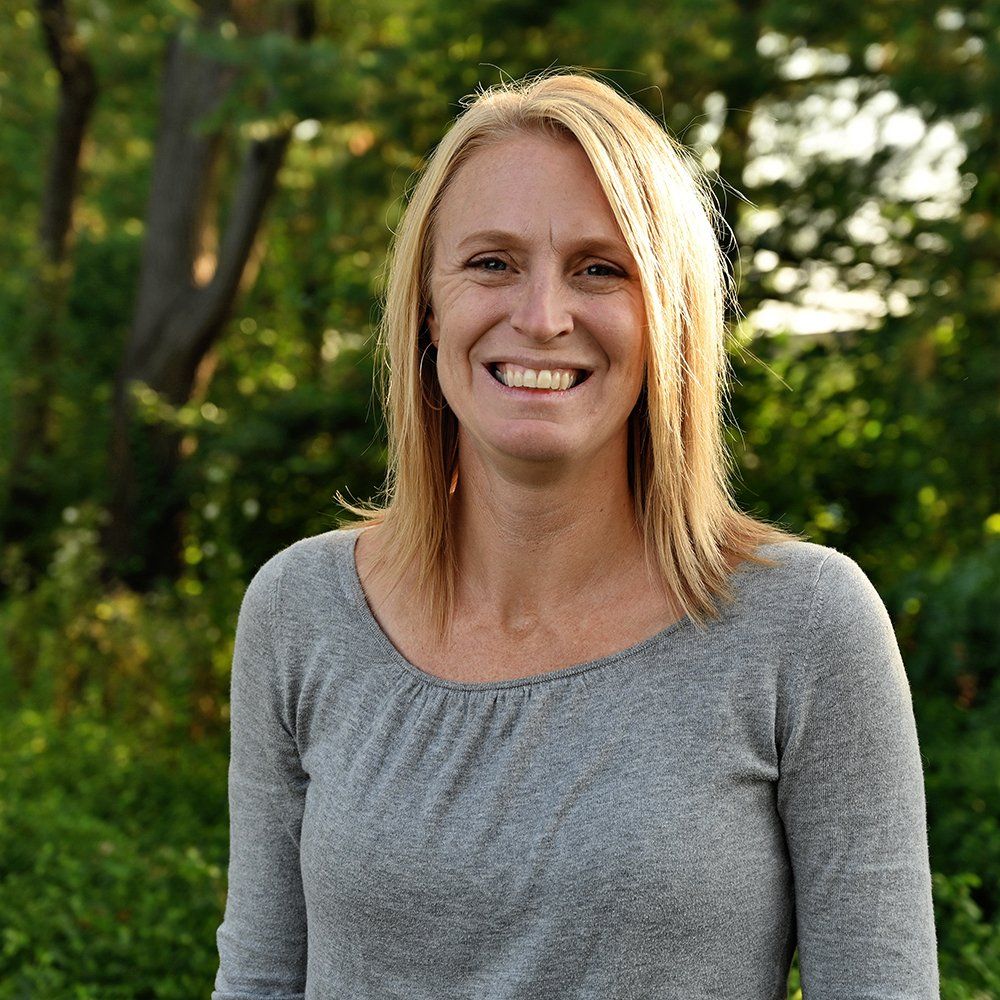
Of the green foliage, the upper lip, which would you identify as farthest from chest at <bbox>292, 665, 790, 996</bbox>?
the green foliage

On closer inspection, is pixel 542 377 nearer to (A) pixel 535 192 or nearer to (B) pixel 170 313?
(A) pixel 535 192

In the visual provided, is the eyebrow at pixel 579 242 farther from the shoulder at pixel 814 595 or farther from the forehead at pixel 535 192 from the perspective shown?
the shoulder at pixel 814 595

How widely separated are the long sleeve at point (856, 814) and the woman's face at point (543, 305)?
40cm

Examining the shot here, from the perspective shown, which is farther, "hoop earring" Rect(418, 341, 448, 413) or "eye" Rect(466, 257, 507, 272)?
Result: "hoop earring" Rect(418, 341, 448, 413)

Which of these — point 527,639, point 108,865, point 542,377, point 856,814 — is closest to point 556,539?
point 527,639

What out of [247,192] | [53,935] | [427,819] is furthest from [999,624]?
[247,192]

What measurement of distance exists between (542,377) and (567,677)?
389 mm

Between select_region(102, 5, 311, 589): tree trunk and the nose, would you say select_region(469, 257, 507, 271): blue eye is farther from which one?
select_region(102, 5, 311, 589): tree trunk

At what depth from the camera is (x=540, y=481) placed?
68.4 inches

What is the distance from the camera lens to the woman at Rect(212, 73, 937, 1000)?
153 cm

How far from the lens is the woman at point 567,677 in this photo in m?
1.53

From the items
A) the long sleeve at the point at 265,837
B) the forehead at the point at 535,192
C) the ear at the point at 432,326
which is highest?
the forehead at the point at 535,192

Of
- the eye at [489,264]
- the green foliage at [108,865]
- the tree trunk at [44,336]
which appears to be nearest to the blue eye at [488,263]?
the eye at [489,264]

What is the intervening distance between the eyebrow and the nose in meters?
0.05
